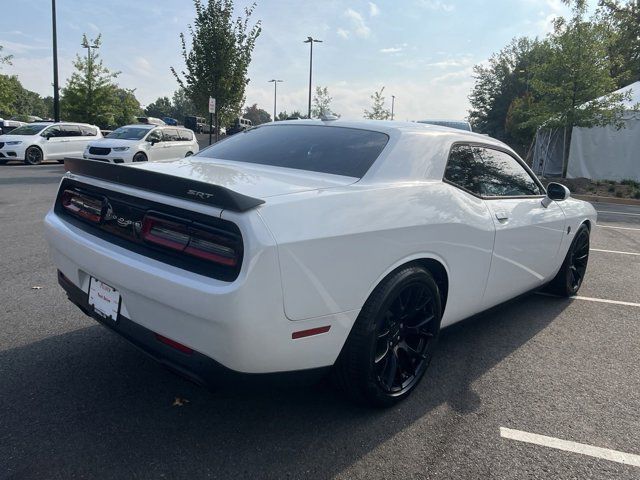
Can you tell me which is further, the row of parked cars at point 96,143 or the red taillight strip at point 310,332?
the row of parked cars at point 96,143

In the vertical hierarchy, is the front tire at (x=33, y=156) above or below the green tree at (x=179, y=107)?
below

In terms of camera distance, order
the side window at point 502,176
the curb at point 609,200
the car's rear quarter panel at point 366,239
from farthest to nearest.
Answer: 1. the curb at point 609,200
2. the side window at point 502,176
3. the car's rear quarter panel at point 366,239

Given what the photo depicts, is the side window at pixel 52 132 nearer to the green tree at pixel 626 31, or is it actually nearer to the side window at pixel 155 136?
the side window at pixel 155 136

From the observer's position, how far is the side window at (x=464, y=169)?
319 centimetres

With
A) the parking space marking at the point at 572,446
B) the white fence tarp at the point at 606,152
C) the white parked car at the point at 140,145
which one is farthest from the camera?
the white fence tarp at the point at 606,152

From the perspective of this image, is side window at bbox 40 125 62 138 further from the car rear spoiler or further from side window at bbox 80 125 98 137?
the car rear spoiler

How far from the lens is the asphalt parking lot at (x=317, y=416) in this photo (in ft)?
7.29

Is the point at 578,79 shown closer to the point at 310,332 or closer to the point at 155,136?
the point at 155,136

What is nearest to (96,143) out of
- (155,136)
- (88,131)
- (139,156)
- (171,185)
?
(139,156)

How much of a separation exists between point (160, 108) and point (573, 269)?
422ft

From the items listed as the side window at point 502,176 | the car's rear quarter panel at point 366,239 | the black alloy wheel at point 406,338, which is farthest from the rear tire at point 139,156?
the black alloy wheel at point 406,338

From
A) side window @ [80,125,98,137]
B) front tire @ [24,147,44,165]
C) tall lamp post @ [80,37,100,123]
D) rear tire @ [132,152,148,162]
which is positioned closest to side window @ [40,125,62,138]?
front tire @ [24,147,44,165]

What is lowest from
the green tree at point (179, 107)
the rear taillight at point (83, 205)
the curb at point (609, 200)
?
the curb at point (609, 200)

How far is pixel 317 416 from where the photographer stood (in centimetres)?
261
